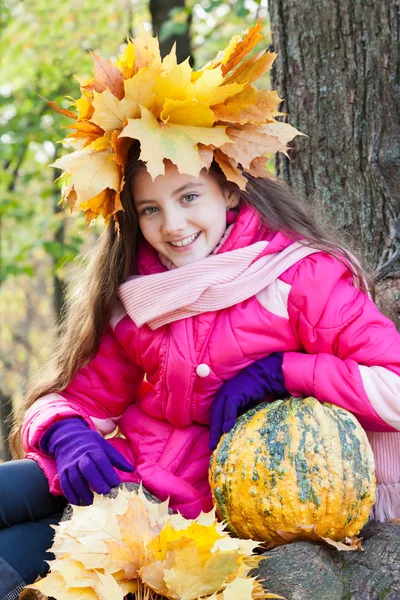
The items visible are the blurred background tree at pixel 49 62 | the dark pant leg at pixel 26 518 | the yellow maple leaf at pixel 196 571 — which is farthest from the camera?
the blurred background tree at pixel 49 62

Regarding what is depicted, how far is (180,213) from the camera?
8.50ft

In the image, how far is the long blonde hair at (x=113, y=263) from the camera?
2.70 meters

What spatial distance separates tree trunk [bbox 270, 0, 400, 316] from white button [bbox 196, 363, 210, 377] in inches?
39.6

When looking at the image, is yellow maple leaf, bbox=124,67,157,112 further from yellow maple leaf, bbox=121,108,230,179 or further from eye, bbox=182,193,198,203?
eye, bbox=182,193,198,203

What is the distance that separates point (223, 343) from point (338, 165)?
4.12 feet

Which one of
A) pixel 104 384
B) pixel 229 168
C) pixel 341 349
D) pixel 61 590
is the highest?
pixel 229 168

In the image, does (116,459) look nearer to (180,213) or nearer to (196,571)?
(196,571)

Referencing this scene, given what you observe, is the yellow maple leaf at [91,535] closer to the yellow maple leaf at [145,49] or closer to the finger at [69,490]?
the finger at [69,490]

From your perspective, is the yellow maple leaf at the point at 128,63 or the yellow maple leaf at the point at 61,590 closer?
the yellow maple leaf at the point at 61,590

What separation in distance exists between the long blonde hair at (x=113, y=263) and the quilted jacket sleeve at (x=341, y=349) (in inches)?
6.3

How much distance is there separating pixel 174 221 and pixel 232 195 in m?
0.31

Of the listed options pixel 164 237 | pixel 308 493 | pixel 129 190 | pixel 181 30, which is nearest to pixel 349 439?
pixel 308 493

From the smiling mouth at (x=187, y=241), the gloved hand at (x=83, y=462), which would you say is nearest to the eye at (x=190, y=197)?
the smiling mouth at (x=187, y=241)

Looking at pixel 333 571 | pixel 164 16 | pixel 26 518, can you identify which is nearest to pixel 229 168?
pixel 333 571
